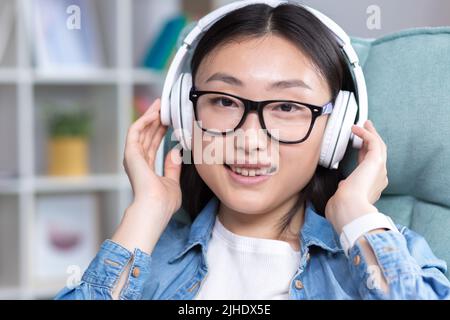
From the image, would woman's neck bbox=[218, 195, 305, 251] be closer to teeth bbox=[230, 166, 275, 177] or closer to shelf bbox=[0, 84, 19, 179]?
teeth bbox=[230, 166, 275, 177]

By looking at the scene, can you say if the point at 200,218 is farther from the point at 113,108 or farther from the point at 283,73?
the point at 113,108

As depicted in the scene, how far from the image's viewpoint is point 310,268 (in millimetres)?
1036

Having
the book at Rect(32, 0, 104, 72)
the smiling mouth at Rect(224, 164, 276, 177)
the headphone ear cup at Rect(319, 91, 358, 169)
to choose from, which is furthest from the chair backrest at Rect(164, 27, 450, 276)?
the book at Rect(32, 0, 104, 72)

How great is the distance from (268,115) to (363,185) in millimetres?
179

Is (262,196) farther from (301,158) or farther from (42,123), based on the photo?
(42,123)

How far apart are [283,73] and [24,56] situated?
63.2 inches

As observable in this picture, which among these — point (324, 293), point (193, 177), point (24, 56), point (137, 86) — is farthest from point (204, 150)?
point (137, 86)

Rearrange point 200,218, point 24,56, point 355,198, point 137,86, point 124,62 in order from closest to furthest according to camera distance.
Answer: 1. point 355,198
2. point 200,218
3. point 24,56
4. point 124,62
5. point 137,86

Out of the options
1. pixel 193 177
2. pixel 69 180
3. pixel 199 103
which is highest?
pixel 199 103

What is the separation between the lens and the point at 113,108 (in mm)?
2549

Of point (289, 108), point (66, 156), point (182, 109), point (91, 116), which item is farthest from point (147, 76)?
point (289, 108)

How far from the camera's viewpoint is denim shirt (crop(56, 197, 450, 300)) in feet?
2.91

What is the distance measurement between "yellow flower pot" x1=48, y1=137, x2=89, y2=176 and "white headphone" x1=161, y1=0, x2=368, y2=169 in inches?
56.3

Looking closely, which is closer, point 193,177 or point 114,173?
point 193,177
